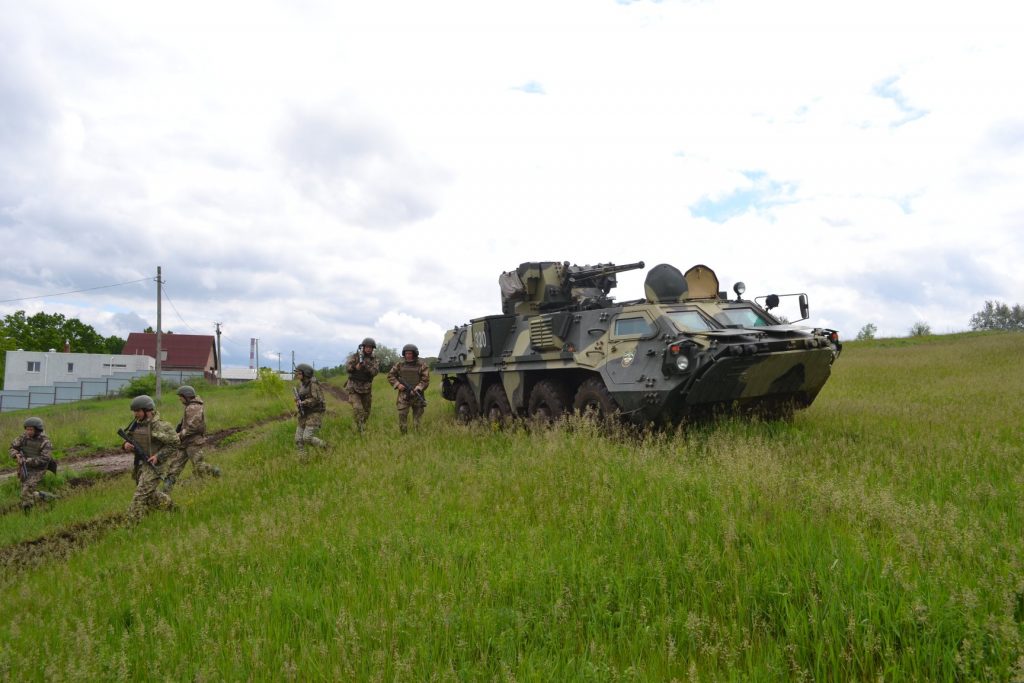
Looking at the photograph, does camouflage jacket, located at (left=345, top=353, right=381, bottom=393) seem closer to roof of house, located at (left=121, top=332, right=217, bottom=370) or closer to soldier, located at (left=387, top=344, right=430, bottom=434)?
soldier, located at (left=387, top=344, right=430, bottom=434)

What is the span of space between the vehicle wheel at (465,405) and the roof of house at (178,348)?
60178 mm

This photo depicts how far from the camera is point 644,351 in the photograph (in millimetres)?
8602

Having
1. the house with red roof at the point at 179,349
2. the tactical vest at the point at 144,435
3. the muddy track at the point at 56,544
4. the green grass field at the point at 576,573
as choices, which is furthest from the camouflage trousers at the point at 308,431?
the house with red roof at the point at 179,349

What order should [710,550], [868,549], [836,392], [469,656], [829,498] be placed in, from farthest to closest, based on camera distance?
1. [836,392]
2. [829,498]
3. [710,550]
4. [868,549]
5. [469,656]

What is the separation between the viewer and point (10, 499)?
1130 cm

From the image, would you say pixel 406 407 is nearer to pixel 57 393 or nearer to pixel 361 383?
pixel 361 383

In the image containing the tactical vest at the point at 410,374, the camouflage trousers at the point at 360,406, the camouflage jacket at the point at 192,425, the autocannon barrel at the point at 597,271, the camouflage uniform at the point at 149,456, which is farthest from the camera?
the tactical vest at the point at 410,374

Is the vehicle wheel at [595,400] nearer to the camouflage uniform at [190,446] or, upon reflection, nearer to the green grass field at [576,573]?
the green grass field at [576,573]

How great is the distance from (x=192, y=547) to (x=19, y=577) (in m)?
2.05

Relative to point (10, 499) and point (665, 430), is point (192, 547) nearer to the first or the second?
point (665, 430)

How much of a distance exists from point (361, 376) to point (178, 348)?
62.7m

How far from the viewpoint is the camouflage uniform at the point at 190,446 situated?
9055 mm

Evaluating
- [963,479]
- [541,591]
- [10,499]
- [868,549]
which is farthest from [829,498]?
[10,499]

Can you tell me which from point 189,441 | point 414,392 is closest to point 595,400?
point 414,392
